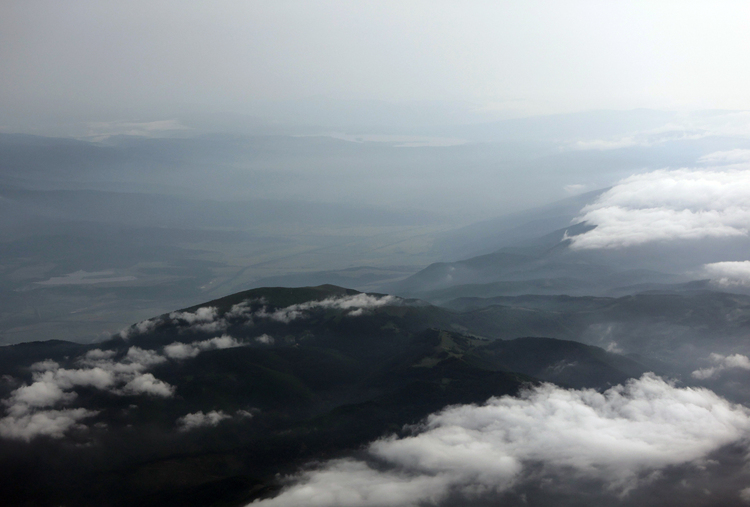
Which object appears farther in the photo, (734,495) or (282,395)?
(282,395)

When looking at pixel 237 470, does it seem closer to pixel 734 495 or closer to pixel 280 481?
pixel 280 481

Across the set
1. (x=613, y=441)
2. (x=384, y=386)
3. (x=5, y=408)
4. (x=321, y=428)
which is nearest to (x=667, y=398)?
(x=613, y=441)

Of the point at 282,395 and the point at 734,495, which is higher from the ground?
the point at 282,395

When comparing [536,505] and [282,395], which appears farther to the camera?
[282,395]

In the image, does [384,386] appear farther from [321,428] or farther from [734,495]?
[734,495]

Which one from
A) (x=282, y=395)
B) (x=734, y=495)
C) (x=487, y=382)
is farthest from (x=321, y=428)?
(x=734, y=495)

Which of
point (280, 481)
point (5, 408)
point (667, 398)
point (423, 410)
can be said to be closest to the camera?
point (280, 481)

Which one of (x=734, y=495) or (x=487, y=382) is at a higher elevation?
(x=487, y=382)

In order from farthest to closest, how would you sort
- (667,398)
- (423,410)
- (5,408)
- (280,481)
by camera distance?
(667,398) < (423,410) < (5,408) < (280,481)

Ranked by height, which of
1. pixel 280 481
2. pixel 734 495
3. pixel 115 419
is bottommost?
pixel 734 495
